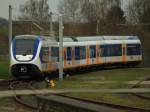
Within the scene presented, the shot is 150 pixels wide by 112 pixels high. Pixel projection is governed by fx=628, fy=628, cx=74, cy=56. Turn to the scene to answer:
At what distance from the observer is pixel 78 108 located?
18.3 metres

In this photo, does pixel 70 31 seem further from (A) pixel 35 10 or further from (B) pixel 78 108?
(B) pixel 78 108

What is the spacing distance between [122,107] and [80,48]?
98.2 feet

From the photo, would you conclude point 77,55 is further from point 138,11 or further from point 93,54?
point 138,11

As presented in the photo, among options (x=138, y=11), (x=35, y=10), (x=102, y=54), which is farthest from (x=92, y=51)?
(x=35, y=10)

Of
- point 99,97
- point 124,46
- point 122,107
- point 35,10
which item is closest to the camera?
point 122,107

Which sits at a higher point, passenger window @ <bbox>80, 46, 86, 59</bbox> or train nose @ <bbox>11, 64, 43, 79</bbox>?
passenger window @ <bbox>80, 46, 86, 59</bbox>

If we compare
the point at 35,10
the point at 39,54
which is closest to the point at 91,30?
the point at 35,10

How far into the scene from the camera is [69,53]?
153ft

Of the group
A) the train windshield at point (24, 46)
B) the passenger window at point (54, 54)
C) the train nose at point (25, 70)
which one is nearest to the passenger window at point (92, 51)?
the passenger window at point (54, 54)

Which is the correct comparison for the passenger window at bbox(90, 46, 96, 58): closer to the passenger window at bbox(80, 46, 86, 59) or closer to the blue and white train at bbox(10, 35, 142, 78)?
the blue and white train at bbox(10, 35, 142, 78)

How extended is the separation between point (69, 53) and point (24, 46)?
800cm

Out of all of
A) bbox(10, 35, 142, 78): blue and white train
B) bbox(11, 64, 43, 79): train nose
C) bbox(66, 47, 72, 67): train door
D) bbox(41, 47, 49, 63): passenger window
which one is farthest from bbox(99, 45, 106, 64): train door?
bbox(11, 64, 43, 79): train nose

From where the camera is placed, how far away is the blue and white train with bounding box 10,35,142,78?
38938mm

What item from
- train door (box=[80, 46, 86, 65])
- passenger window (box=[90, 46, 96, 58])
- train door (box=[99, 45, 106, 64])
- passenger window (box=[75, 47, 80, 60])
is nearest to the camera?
passenger window (box=[75, 47, 80, 60])
